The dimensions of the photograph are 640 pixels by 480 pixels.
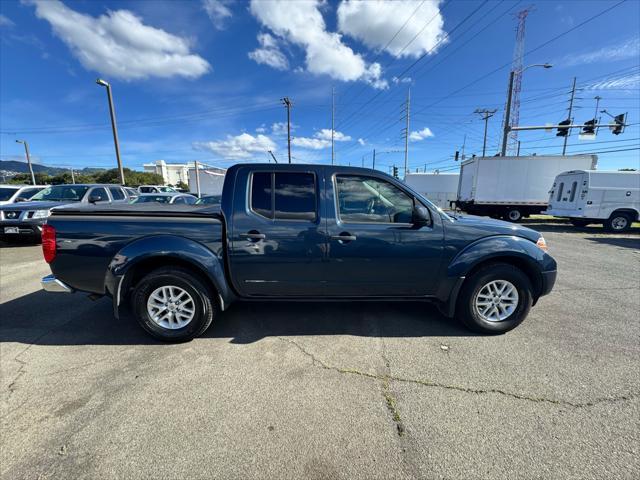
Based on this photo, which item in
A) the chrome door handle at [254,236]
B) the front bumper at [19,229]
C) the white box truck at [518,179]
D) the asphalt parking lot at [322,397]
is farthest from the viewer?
the white box truck at [518,179]

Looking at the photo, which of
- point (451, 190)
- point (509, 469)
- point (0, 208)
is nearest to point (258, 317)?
point (509, 469)

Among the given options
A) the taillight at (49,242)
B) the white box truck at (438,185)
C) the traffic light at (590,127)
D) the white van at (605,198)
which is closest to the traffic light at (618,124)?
the traffic light at (590,127)

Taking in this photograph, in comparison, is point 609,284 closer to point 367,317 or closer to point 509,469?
point 367,317

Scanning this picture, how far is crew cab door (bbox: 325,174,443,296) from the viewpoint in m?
3.00

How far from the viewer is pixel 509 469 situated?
5.50ft

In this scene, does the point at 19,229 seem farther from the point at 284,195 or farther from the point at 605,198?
the point at 605,198

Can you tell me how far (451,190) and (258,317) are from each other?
2731 centimetres

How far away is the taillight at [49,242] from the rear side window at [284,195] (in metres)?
2.06

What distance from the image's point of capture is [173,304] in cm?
303

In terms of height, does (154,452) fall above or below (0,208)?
below

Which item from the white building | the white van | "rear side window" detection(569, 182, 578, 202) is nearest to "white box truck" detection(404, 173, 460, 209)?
"rear side window" detection(569, 182, 578, 202)

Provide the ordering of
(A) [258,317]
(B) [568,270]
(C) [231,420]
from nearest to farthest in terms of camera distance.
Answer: (C) [231,420] < (A) [258,317] < (B) [568,270]

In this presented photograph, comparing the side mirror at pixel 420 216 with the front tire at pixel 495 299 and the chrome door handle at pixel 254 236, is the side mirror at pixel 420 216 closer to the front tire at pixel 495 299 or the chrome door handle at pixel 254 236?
the front tire at pixel 495 299

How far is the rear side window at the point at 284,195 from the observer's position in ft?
9.94
